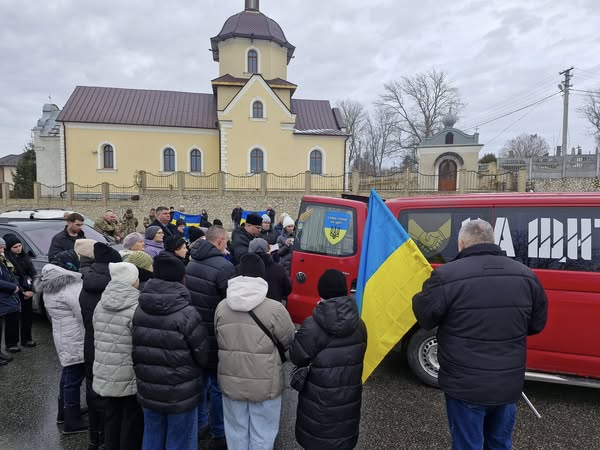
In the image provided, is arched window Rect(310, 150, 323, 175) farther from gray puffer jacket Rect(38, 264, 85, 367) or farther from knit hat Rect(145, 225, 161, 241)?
gray puffer jacket Rect(38, 264, 85, 367)

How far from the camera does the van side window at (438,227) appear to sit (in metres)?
4.50

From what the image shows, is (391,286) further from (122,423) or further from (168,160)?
(168,160)

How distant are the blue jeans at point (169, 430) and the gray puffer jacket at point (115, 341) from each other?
0.28 metres

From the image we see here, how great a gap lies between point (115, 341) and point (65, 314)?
1057 millimetres

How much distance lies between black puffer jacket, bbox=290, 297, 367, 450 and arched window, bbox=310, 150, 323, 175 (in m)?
29.4

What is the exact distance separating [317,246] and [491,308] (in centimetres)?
300

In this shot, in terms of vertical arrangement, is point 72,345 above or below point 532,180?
below

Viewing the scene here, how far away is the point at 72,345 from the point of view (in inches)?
141

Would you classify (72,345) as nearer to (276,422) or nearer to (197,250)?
(197,250)

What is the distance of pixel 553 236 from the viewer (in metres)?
4.16

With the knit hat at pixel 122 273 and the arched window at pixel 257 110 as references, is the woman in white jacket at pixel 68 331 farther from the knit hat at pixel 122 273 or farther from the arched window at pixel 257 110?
the arched window at pixel 257 110

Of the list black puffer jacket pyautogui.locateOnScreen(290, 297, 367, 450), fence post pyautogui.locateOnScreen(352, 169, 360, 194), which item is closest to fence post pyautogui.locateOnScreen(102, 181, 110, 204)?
fence post pyautogui.locateOnScreen(352, 169, 360, 194)

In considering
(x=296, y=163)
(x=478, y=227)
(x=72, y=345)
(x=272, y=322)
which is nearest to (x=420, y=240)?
(x=478, y=227)

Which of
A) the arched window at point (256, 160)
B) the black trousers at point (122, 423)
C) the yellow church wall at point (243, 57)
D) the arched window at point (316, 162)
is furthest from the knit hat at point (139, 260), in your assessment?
the yellow church wall at point (243, 57)
